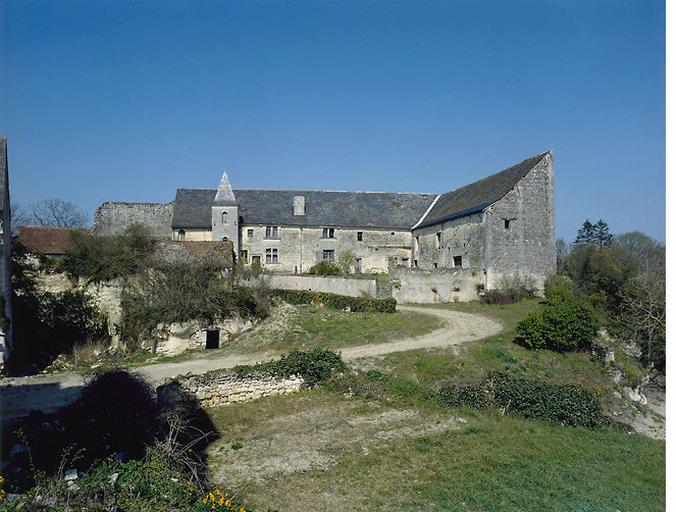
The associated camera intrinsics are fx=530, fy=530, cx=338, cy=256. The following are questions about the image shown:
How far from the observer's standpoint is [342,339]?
744 inches

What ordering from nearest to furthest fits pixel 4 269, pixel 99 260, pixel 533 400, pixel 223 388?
pixel 223 388 → pixel 533 400 → pixel 4 269 → pixel 99 260

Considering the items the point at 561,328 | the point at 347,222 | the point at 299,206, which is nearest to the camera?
the point at 561,328

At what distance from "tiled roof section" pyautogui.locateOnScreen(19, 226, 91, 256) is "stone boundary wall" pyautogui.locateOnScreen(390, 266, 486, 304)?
17.1 m

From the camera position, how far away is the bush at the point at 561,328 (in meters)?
18.3

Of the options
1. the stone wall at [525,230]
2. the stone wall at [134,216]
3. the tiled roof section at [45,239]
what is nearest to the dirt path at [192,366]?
the stone wall at [525,230]

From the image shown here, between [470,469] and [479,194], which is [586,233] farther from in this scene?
[470,469]

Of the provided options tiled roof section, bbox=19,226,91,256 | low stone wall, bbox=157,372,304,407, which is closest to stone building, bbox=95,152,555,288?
tiled roof section, bbox=19,226,91,256

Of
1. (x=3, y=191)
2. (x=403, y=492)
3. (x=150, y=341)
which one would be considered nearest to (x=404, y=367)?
(x=403, y=492)

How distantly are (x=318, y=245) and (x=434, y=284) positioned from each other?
11173mm

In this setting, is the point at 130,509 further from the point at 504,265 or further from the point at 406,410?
the point at 504,265

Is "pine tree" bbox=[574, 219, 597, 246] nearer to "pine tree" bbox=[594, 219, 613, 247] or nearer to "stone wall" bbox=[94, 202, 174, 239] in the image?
"pine tree" bbox=[594, 219, 613, 247]

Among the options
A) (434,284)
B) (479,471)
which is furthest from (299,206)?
(479,471)

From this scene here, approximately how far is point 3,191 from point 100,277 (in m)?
6.24

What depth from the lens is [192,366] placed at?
16.3m
